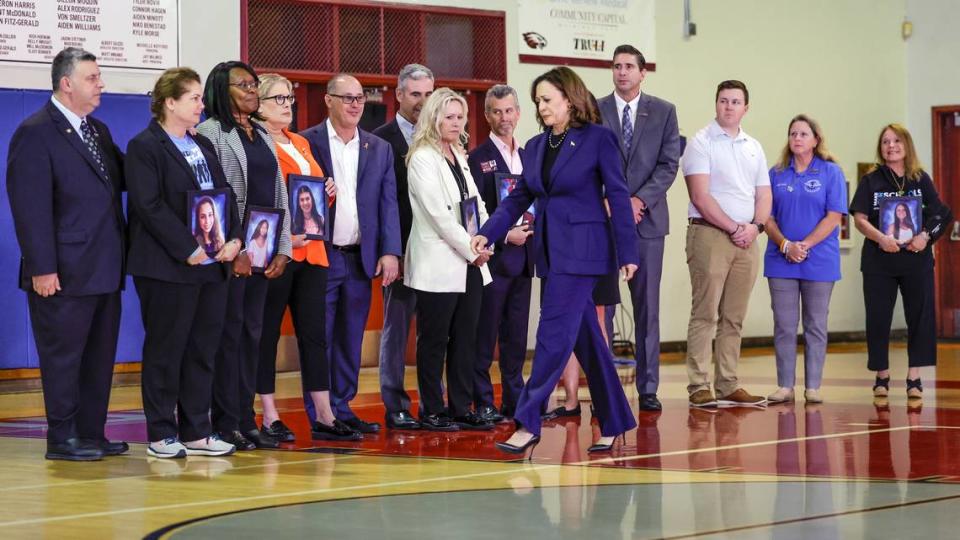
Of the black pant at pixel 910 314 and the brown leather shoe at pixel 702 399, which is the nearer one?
the brown leather shoe at pixel 702 399

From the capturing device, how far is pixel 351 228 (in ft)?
22.7

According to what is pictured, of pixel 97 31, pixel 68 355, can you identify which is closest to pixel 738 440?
pixel 68 355

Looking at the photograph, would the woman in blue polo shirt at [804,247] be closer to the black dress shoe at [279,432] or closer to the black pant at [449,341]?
the black pant at [449,341]

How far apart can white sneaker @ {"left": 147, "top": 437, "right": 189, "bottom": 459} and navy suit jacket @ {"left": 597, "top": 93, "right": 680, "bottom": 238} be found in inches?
122

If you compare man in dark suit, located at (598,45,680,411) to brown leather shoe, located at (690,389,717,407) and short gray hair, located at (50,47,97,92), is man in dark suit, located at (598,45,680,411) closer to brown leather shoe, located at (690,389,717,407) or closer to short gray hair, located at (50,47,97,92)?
brown leather shoe, located at (690,389,717,407)

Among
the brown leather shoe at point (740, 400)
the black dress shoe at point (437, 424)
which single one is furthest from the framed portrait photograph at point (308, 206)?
the brown leather shoe at point (740, 400)

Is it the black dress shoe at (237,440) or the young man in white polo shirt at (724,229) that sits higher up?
the young man in white polo shirt at (724,229)

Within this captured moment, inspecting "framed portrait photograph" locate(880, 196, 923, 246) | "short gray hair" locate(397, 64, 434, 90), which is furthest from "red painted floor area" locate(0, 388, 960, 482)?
"short gray hair" locate(397, 64, 434, 90)

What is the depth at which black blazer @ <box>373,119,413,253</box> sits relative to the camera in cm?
726

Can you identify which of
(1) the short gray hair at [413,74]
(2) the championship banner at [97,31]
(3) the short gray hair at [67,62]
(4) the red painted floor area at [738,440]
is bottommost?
(4) the red painted floor area at [738,440]

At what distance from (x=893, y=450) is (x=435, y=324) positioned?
2185 millimetres

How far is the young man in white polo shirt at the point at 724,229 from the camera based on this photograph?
8.38m

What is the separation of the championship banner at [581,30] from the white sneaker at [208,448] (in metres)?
6.58

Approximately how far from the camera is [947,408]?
7.98 m
